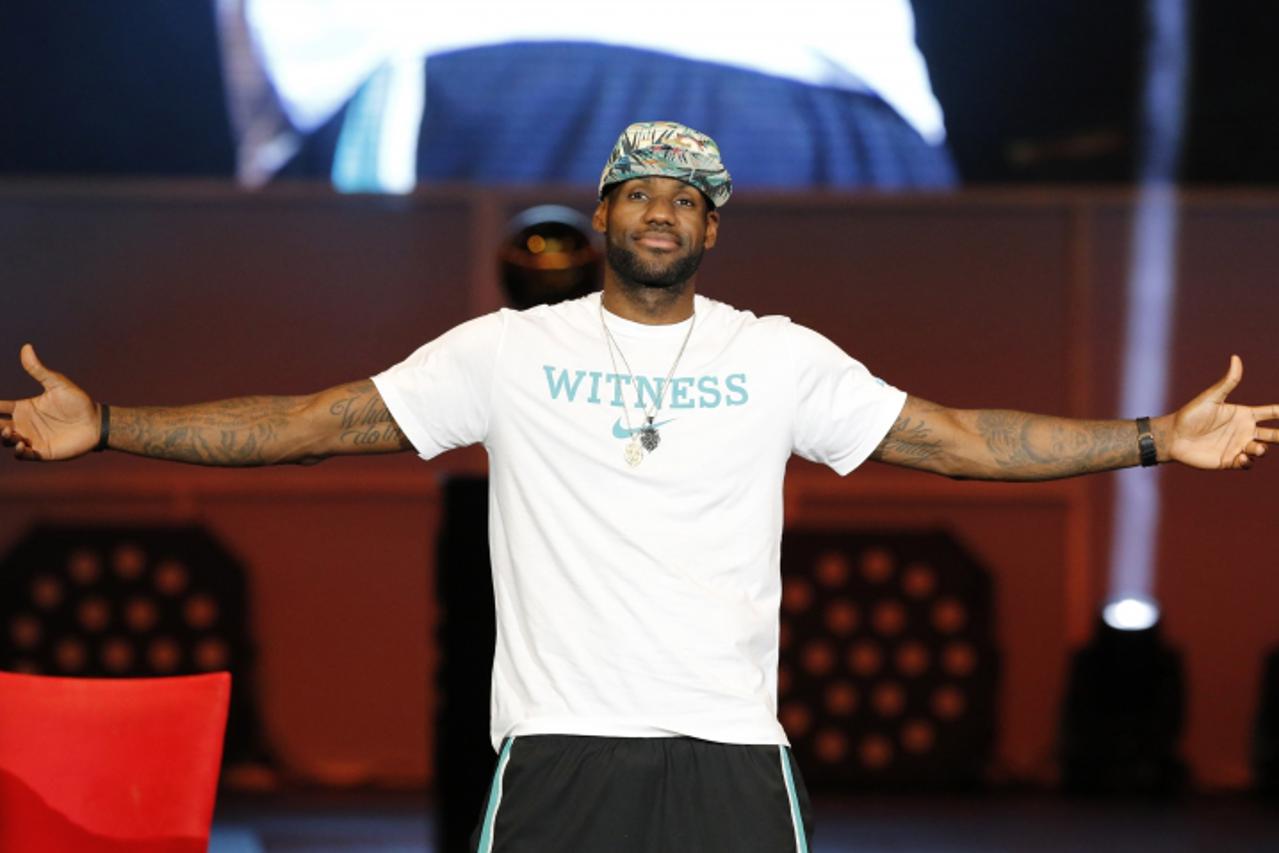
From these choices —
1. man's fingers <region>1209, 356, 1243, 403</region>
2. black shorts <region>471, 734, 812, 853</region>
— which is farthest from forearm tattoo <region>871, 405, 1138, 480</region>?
black shorts <region>471, 734, 812, 853</region>

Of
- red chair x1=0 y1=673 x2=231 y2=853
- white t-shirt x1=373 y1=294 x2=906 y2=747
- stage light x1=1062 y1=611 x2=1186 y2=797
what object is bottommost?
stage light x1=1062 y1=611 x2=1186 y2=797

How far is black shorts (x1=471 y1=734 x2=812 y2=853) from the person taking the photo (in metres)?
2.33

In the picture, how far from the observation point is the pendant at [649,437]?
2.39m

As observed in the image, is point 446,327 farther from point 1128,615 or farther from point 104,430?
point 104,430

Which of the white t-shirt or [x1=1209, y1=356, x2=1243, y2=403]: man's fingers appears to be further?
[x1=1209, y1=356, x2=1243, y2=403]: man's fingers

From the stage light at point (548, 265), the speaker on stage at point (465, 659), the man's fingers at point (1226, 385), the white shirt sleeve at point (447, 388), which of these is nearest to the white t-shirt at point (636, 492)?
the white shirt sleeve at point (447, 388)

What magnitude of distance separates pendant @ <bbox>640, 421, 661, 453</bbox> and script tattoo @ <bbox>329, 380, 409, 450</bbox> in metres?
0.37

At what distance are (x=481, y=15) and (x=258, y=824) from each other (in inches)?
102

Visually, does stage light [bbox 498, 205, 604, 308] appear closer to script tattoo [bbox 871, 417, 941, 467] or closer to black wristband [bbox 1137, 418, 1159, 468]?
script tattoo [bbox 871, 417, 941, 467]

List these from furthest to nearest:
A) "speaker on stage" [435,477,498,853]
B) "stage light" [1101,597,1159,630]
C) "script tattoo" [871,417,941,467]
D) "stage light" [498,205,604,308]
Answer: "stage light" [1101,597,1159,630] → "speaker on stage" [435,477,498,853] → "stage light" [498,205,604,308] → "script tattoo" [871,417,941,467]

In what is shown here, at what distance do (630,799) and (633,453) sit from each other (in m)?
0.46

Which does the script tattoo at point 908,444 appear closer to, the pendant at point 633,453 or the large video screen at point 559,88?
the pendant at point 633,453

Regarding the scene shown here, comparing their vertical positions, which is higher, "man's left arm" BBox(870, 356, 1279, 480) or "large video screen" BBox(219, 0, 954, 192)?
"large video screen" BBox(219, 0, 954, 192)

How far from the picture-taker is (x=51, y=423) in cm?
245
